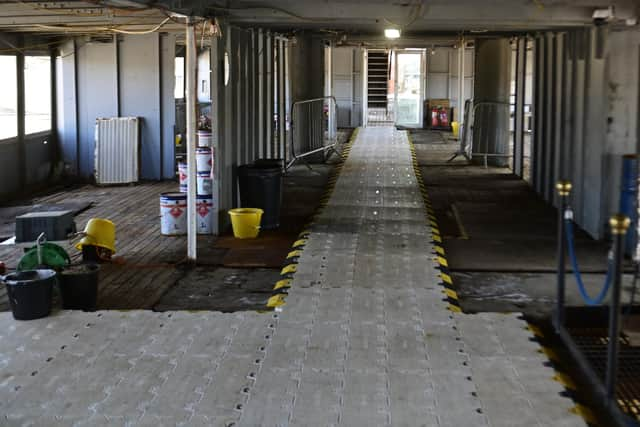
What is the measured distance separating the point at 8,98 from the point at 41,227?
6.82 metres

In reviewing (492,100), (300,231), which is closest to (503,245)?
(300,231)

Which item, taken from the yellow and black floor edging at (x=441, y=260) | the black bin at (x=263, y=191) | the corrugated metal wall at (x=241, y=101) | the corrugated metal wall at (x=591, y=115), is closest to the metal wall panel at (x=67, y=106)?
the corrugated metal wall at (x=241, y=101)

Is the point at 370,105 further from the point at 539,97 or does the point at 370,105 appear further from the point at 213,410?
the point at 213,410

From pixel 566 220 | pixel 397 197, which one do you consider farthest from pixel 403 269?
pixel 397 197

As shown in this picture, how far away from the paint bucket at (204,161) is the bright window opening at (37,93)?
5.93 metres

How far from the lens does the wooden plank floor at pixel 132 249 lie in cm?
863

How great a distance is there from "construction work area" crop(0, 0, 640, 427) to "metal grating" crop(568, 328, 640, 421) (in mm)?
29

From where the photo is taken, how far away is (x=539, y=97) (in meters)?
15.6

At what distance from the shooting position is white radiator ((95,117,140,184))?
17.1m

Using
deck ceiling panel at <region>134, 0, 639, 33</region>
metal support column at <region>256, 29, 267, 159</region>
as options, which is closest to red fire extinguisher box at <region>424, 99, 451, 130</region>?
metal support column at <region>256, 29, 267, 159</region>

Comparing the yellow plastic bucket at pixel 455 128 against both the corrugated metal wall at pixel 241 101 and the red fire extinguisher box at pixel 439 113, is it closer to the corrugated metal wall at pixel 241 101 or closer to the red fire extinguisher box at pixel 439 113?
the red fire extinguisher box at pixel 439 113

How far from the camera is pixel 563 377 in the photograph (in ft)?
20.4

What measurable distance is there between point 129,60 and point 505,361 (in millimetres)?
12901

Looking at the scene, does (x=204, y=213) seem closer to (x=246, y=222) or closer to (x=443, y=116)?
(x=246, y=222)
